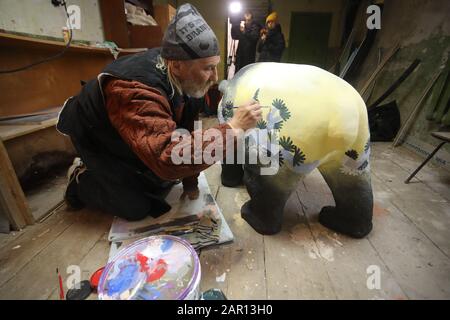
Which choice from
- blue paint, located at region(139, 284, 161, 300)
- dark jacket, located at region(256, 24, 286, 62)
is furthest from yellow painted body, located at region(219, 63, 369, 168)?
dark jacket, located at region(256, 24, 286, 62)

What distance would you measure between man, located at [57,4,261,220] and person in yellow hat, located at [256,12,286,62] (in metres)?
2.87

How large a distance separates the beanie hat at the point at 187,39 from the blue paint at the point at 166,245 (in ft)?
1.99

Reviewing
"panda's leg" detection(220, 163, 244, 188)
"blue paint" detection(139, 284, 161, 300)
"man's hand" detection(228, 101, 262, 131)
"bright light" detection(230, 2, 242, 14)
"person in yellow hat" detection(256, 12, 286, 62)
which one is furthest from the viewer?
"bright light" detection(230, 2, 242, 14)

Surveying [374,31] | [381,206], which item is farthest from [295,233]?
[374,31]

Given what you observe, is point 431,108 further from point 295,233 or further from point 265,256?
point 265,256

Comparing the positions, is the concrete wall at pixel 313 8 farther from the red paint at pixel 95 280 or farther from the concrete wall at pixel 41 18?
the red paint at pixel 95 280

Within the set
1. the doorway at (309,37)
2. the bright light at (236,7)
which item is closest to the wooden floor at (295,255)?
the doorway at (309,37)

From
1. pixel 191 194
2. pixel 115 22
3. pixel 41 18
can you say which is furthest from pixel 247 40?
pixel 191 194

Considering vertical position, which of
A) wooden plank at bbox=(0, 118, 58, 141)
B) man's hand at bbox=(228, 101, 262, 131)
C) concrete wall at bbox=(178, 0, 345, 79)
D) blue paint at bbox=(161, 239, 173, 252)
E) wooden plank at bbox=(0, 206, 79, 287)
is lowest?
wooden plank at bbox=(0, 206, 79, 287)

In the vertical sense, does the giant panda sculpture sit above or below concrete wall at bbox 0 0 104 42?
below

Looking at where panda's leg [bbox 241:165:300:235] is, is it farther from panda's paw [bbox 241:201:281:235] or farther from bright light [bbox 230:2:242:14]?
bright light [bbox 230:2:242:14]

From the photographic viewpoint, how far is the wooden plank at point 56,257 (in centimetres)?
82

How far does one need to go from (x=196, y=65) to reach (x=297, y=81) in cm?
35

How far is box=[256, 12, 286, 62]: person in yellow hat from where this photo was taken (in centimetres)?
348
